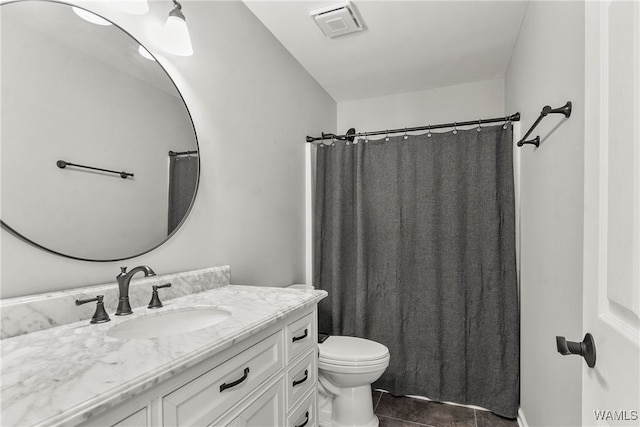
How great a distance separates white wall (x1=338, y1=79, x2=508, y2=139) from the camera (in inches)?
111

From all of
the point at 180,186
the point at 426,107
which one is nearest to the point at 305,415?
the point at 180,186

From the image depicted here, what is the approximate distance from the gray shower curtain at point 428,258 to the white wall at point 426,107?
707 mm

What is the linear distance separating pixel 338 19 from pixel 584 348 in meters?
1.96

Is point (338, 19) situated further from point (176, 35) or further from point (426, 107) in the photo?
point (426, 107)

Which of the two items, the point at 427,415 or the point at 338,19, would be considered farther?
the point at 427,415

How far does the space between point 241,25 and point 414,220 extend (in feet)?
5.38

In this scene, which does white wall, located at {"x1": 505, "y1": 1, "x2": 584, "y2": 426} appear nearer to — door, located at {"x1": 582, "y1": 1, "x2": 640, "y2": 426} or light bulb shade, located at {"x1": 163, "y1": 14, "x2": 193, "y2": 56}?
door, located at {"x1": 582, "y1": 1, "x2": 640, "y2": 426}

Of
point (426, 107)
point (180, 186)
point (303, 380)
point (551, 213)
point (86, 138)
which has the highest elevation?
point (426, 107)

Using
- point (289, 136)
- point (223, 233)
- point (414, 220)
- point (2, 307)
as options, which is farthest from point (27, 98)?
point (414, 220)

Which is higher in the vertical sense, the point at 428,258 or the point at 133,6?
the point at 133,6

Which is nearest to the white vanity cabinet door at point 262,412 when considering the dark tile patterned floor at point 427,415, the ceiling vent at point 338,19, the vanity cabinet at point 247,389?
the vanity cabinet at point 247,389

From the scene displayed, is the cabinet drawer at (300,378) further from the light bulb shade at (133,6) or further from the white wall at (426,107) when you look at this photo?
the white wall at (426,107)

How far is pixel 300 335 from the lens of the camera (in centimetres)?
132

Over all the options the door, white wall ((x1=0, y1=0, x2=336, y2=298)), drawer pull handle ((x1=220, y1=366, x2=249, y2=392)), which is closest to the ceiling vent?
white wall ((x1=0, y1=0, x2=336, y2=298))
